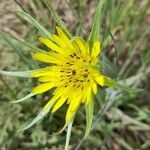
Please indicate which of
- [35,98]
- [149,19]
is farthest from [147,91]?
[35,98]

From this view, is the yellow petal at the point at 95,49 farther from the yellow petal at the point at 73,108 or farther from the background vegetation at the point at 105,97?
the background vegetation at the point at 105,97

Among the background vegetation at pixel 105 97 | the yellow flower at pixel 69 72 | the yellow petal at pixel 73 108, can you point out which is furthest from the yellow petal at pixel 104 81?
the background vegetation at pixel 105 97

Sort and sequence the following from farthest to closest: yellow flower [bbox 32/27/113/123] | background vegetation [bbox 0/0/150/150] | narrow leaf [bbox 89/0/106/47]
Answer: background vegetation [bbox 0/0/150/150], yellow flower [bbox 32/27/113/123], narrow leaf [bbox 89/0/106/47]

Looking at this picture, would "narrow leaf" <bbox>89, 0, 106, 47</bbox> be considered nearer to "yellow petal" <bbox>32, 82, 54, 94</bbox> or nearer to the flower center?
the flower center

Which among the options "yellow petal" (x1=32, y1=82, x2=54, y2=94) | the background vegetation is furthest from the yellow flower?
the background vegetation

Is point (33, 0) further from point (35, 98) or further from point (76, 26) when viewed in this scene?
point (35, 98)

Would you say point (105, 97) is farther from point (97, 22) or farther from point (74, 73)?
point (97, 22)

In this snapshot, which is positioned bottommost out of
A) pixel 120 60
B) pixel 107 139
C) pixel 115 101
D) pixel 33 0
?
pixel 107 139

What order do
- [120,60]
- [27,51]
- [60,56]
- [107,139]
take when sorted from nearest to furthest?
[60,56] < [27,51] < [107,139] < [120,60]
